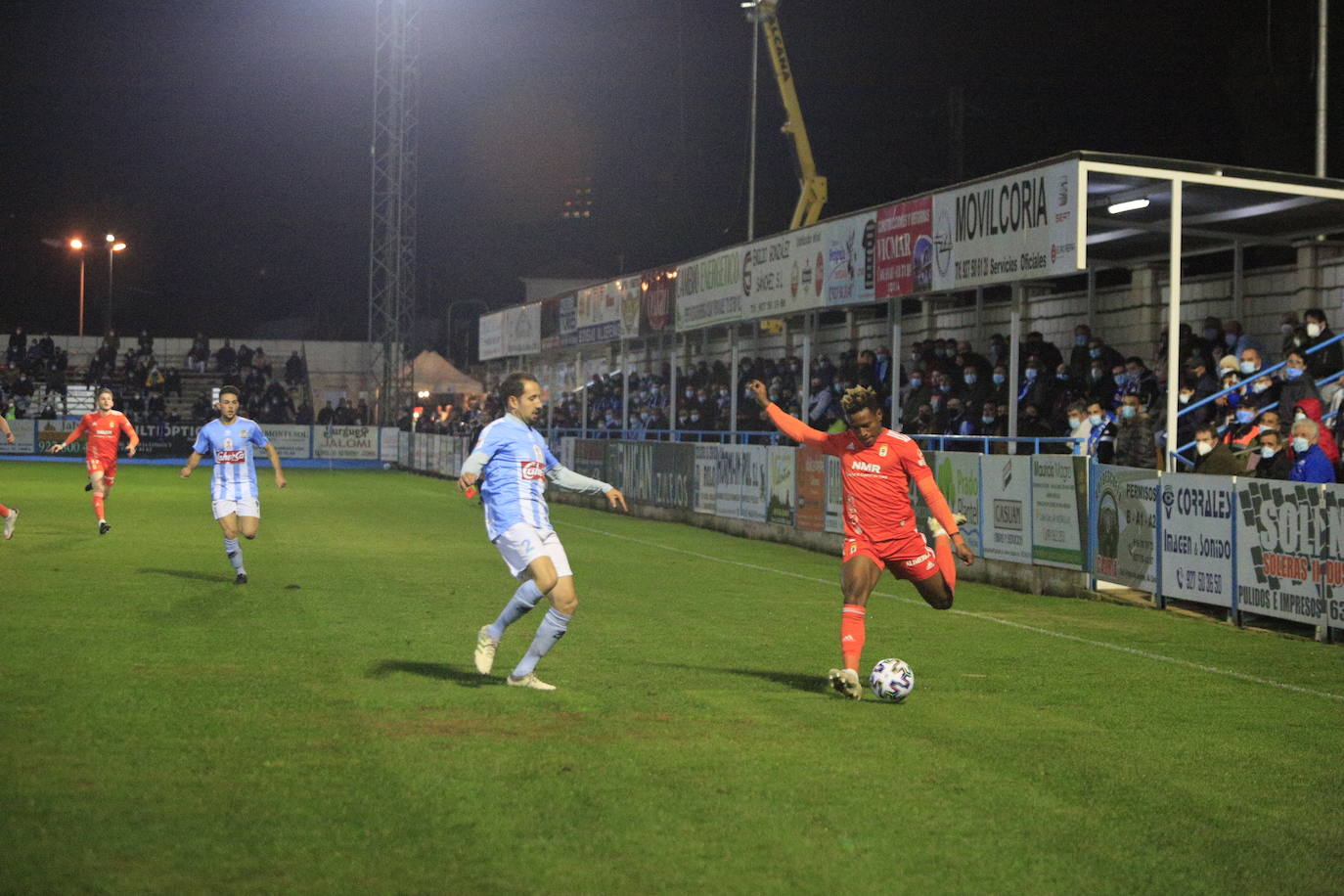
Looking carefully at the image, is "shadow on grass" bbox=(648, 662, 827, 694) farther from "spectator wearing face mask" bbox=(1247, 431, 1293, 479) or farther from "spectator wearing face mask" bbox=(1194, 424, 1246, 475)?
"spectator wearing face mask" bbox=(1247, 431, 1293, 479)

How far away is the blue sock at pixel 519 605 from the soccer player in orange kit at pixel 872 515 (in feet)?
6.64

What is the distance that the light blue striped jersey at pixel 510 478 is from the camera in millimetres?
9758

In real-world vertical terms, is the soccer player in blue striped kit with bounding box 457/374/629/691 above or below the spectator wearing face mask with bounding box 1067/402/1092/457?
below

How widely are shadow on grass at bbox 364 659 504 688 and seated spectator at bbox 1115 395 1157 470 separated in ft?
36.6

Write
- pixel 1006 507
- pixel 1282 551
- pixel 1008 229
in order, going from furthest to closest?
1. pixel 1008 229
2. pixel 1006 507
3. pixel 1282 551

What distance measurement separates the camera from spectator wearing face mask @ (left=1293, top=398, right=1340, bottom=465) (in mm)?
16109

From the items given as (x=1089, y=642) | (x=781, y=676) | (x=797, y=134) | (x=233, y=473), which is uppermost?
(x=797, y=134)

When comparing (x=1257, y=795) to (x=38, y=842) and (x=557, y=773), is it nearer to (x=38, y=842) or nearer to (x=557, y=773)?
(x=557, y=773)

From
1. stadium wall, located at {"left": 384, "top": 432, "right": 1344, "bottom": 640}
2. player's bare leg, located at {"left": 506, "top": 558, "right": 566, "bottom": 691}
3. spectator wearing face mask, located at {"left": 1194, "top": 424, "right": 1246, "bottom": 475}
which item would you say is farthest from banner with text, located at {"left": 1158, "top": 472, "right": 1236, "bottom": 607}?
player's bare leg, located at {"left": 506, "top": 558, "right": 566, "bottom": 691}

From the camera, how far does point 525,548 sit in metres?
9.66

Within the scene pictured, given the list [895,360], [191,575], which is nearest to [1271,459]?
[895,360]

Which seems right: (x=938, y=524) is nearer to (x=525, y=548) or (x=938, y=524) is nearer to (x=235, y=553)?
(x=525, y=548)

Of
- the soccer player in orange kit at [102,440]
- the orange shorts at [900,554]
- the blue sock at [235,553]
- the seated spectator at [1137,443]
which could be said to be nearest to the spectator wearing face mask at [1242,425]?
the seated spectator at [1137,443]

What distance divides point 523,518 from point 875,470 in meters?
2.49
